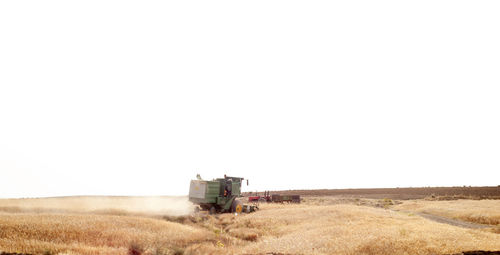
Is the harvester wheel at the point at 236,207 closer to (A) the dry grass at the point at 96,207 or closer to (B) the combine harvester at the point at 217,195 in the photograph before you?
(B) the combine harvester at the point at 217,195

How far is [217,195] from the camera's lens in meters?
31.3

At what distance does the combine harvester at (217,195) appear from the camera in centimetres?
3027

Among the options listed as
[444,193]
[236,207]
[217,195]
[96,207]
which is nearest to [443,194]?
[444,193]

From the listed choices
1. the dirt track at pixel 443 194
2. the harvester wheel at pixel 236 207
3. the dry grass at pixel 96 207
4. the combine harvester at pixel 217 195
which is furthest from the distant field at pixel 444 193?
the dry grass at pixel 96 207

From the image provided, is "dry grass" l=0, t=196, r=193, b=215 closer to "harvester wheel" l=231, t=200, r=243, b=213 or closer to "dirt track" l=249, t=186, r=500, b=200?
"harvester wheel" l=231, t=200, r=243, b=213

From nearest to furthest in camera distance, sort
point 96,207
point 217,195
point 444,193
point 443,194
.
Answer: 1. point 96,207
2. point 217,195
3. point 443,194
4. point 444,193

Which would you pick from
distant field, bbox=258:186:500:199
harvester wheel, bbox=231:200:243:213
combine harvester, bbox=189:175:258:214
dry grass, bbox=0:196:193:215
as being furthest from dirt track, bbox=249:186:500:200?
dry grass, bbox=0:196:193:215

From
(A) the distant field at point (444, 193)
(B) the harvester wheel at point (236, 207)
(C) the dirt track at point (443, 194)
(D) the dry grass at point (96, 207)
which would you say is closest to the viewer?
(D) the dry grass at point (96, 207)

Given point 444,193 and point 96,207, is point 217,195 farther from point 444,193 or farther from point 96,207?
point 444,193

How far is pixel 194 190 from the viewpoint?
1217 inches

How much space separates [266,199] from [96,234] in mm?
37541

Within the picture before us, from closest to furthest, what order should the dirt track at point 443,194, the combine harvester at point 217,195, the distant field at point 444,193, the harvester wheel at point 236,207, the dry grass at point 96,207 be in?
1. the dry grass at point 96,207
2. the combine harvester at point 217,195
3. the harvester wheel at point 236,207
4. the dirt track at point 443,194
5. the distant field at point 444,193

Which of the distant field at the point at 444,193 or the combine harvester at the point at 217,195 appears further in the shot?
the distant field at the point at 444,193

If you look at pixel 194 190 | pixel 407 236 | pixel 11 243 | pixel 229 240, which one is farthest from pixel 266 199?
pixel 11 243
